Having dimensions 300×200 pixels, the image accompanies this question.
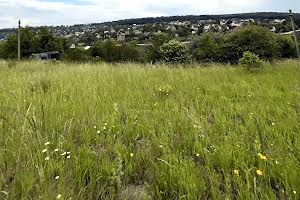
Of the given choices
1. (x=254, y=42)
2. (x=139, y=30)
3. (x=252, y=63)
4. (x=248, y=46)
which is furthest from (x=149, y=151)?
(x=139, y=30)

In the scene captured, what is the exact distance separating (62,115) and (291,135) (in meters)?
2.38

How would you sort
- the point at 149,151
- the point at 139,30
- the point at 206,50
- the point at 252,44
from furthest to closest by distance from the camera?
the point at 139,30, the point at 206,50, the point at 252,44, the point at 149,151

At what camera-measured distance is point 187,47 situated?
23.2 m

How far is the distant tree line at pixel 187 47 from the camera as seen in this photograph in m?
18.8

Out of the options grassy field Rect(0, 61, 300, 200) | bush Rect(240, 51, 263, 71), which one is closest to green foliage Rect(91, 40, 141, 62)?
bush Rect(240, 51, 263, 71)

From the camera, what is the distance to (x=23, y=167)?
2.31 m

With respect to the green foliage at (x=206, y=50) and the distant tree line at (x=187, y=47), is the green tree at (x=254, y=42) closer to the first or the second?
the distant tree line at (x=187, y=47)

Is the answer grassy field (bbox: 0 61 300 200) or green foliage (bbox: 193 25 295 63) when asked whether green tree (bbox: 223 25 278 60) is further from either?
grassy field (bbox: 0 61 300 200)

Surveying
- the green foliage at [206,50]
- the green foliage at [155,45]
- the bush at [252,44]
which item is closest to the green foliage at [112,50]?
the green foliage at [155,45]

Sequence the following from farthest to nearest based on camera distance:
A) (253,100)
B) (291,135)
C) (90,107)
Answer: (253,100)
(90,107)
(291,135)

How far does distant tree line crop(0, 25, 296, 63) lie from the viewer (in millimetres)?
18844

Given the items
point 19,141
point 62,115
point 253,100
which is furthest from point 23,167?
point 253,100

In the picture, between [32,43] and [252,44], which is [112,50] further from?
[252,44]

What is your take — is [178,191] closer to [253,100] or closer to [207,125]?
[207,125]
